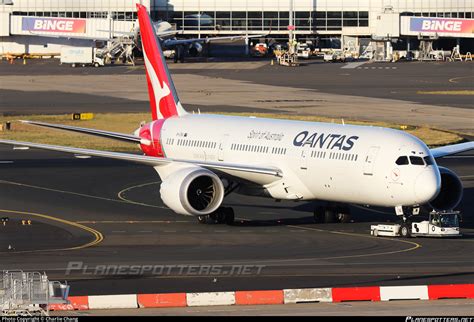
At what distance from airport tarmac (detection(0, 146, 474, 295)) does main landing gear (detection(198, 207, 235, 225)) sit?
52 cm

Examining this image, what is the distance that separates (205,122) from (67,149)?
291 inches

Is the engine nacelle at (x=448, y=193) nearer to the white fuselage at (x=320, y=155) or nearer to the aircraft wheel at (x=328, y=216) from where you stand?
the white fuselage at (x=320, y=155)

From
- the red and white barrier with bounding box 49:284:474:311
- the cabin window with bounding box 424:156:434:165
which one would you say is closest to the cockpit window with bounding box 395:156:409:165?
the cabin window with bounding box 424:156:434:165

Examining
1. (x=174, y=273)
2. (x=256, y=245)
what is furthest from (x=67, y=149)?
(x=174, y=273)

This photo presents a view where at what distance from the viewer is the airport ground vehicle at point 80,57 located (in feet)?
646

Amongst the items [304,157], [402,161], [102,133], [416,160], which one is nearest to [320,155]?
[304,157]

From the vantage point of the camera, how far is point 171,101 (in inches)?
2566

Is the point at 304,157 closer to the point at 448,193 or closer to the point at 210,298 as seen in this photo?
the point at 448,193

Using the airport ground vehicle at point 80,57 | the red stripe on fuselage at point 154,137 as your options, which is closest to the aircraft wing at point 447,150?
the red stripe on fuselage at point 154,137

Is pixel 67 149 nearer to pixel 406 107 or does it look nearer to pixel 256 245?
pixel 256 245

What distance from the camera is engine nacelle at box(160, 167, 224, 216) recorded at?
179 ft

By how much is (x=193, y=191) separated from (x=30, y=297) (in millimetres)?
22144

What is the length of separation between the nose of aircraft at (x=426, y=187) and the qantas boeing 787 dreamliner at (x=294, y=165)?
0.13 feet

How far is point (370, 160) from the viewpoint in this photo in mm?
52875
